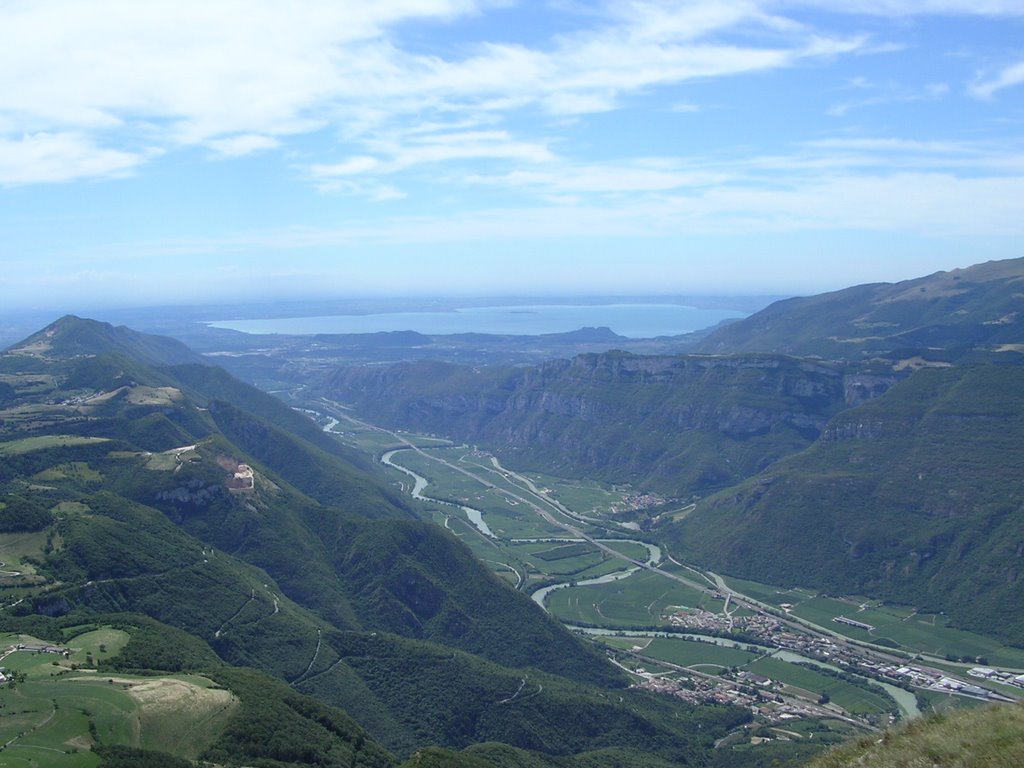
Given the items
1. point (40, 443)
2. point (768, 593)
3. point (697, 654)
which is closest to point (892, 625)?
point (768, 593)

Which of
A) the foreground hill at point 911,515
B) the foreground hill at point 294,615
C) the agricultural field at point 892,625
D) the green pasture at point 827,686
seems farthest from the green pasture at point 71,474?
the agricultural field at point 892,625

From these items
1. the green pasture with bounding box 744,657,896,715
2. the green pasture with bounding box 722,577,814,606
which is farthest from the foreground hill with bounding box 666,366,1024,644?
the green pasture with bounding box 744,657,896,715

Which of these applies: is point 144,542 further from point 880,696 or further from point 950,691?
point 950,691

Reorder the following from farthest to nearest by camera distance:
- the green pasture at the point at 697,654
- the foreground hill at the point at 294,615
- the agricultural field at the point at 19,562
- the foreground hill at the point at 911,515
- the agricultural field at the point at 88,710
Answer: the foreground hill at the point at 911,515, the green pasture at the point at 697,654, the agricultural field at the point at 19,562, the foreground hill at the point at 294,615, the agricultural field at the point at 88,710

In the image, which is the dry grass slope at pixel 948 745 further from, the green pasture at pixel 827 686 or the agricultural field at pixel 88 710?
the green pasture at pixel 827 686

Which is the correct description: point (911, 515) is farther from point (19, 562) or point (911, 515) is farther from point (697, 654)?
point (19, 562)
